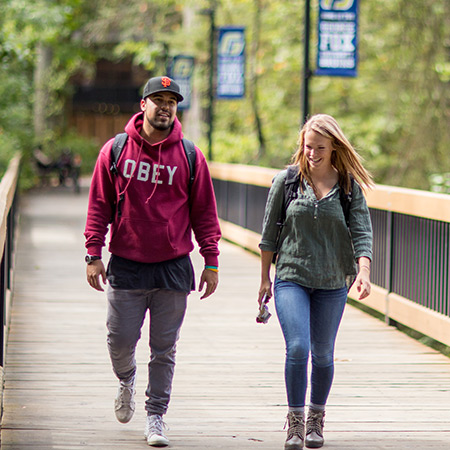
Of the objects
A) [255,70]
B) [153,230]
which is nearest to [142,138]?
[153,230]

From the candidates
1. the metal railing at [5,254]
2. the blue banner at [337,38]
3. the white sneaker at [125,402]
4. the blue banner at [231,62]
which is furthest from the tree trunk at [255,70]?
the white sneaker at [125,402]

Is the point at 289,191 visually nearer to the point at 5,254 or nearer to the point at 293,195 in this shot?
the point at 293,195

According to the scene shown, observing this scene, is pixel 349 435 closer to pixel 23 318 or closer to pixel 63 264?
A: pixel 23 318

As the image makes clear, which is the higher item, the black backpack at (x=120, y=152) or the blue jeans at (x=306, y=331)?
the black backpack at (x=120, y=152)

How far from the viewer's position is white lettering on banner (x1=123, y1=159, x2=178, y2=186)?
5.34m

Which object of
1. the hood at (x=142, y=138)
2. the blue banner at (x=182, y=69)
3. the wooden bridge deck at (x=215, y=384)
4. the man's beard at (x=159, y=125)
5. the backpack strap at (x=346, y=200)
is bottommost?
the wooden bridge deck at (x=215, y=384)

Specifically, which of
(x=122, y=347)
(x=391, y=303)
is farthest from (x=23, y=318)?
(x=122, y=347)

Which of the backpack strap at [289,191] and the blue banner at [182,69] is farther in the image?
A: the blue banner at [182,69]

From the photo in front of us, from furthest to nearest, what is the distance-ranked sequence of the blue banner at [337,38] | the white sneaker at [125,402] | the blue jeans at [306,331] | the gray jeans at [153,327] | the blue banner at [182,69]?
the blue banner at [182,69] → the blue banner at [337,38] → the white sneaker at [125,402] → the gray jeans at [153,327] → the blue jeans at [306,331]

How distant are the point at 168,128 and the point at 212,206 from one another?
47cm

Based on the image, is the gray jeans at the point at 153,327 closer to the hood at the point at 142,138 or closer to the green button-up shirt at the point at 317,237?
the green button-up shirt at the point at 317,237

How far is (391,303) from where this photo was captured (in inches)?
369

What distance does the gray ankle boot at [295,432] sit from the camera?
205 inches

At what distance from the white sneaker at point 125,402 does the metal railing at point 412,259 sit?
3.08m
